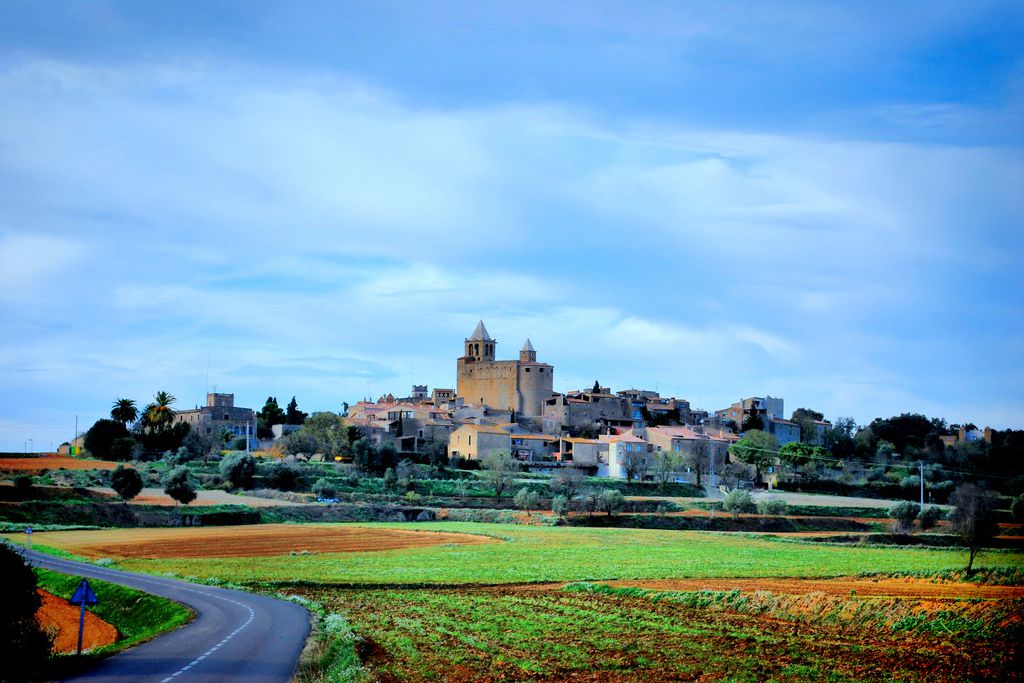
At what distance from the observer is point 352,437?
112 meters

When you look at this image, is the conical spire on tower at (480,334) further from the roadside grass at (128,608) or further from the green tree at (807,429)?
the roadside grass at (128,608)

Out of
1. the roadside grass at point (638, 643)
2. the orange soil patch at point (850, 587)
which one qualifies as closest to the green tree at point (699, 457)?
the orange soil patch at point (850, 587)

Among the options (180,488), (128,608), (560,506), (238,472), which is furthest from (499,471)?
(128,608)

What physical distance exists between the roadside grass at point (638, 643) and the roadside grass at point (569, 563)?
25.5 feet

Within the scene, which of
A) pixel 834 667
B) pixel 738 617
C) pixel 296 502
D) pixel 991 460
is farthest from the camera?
pixel 296 502

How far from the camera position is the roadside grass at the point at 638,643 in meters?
21.0

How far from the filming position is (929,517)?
58594 millimetres

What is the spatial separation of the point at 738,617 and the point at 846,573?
44.5 feet

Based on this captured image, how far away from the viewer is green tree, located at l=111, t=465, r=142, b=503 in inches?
2430

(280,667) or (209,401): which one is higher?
(209,401)

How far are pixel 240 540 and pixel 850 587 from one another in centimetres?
3276

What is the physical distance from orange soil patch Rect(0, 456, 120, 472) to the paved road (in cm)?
2474

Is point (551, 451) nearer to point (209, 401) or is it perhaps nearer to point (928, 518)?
point (209, 401)

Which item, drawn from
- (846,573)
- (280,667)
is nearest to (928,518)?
(846,573)
